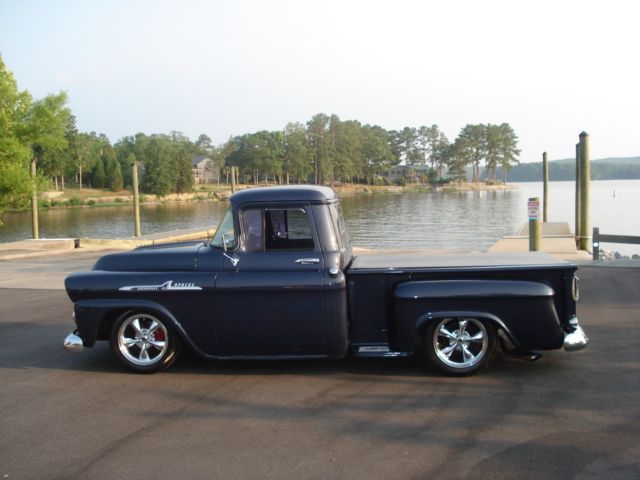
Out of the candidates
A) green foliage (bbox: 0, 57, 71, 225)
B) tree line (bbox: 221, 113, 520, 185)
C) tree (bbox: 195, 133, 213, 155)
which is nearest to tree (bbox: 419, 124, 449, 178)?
tree line (bbox: 221, 113, 520, 185)

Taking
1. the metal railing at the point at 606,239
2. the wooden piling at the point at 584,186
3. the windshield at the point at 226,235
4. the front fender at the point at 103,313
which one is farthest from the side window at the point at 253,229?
the wooden piling at the point at 584,186

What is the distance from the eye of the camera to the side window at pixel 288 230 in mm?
6461

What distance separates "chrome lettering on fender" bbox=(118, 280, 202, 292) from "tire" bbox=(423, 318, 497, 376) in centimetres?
235

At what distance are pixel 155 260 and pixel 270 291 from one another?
4.32 ft

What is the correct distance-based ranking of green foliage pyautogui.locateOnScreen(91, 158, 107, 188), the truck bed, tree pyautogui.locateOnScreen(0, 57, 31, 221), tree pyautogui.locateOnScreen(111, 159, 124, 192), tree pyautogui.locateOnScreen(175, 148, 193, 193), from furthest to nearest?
1. tree pyautogui.locateOnScreen(175, 148, 193, 193)
2. green foliage pyautogui.locateOnScreen(91, 158, 107, 188)
3. tree pyautogui.locateOnScreen(111, 159, 124, 192)
4. tree pyautogui.locateOnScreen(0, 57, 31, 221)
5. the truck bed

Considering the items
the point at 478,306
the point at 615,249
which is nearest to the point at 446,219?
the point at 615,249

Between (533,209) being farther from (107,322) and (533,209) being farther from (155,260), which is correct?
(107,322)

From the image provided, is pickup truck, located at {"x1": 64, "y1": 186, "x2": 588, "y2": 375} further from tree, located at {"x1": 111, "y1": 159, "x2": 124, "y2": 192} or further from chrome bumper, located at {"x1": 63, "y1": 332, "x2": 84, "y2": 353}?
tree, located at {"x1": 111, "y1": 159, "x2": 124, "y2": 192}

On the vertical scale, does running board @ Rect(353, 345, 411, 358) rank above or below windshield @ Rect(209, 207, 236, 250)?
below

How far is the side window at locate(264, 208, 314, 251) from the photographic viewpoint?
6461 mm

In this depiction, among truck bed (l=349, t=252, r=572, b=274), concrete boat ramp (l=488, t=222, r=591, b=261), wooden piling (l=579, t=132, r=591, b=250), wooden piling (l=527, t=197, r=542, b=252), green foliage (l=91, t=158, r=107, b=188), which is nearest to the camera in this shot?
truck bed (l=349, t=252, r=572, b=274)

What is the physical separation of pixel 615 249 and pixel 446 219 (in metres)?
20.3

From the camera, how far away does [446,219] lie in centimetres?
4778

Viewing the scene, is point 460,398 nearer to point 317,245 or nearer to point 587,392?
point 587,392
